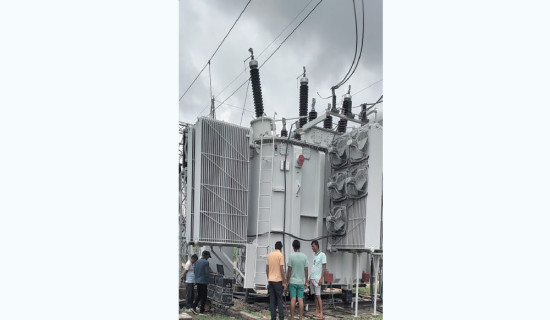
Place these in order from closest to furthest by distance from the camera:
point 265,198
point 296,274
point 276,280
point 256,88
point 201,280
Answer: point 276,280, point 296,274, point 256,88, point 201,280, point 265,198

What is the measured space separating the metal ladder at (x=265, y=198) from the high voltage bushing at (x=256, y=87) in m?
0.36

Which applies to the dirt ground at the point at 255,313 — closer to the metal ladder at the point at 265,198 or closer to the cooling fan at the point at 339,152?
the metal ladder at the point at 265,198

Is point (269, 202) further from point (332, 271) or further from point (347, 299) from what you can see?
point (347, 299)

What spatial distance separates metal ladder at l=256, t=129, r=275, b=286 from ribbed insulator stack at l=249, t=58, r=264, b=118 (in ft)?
1.18

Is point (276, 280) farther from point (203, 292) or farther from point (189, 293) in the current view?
point (189, 293)

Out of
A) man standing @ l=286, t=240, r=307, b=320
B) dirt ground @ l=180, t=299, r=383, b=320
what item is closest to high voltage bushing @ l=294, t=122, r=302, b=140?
man standing @ l=286, t=240, r=307, b=320

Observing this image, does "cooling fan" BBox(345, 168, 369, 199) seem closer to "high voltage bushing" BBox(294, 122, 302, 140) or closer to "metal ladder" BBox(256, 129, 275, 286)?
"high voltage bushing" BBox(294, 122, 302, 140)

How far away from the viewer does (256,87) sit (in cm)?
479

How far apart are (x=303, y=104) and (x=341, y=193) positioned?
1329 mm

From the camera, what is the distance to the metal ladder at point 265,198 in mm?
5457

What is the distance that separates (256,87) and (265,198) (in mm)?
1544

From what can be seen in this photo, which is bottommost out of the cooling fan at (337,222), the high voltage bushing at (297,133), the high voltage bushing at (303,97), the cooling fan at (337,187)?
the cooling fan at (337,222)

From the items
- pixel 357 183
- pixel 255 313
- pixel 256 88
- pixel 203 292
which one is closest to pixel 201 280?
pixel 203 292

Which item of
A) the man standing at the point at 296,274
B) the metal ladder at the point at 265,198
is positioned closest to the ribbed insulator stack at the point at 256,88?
the metal ladder at the point at 265,198
